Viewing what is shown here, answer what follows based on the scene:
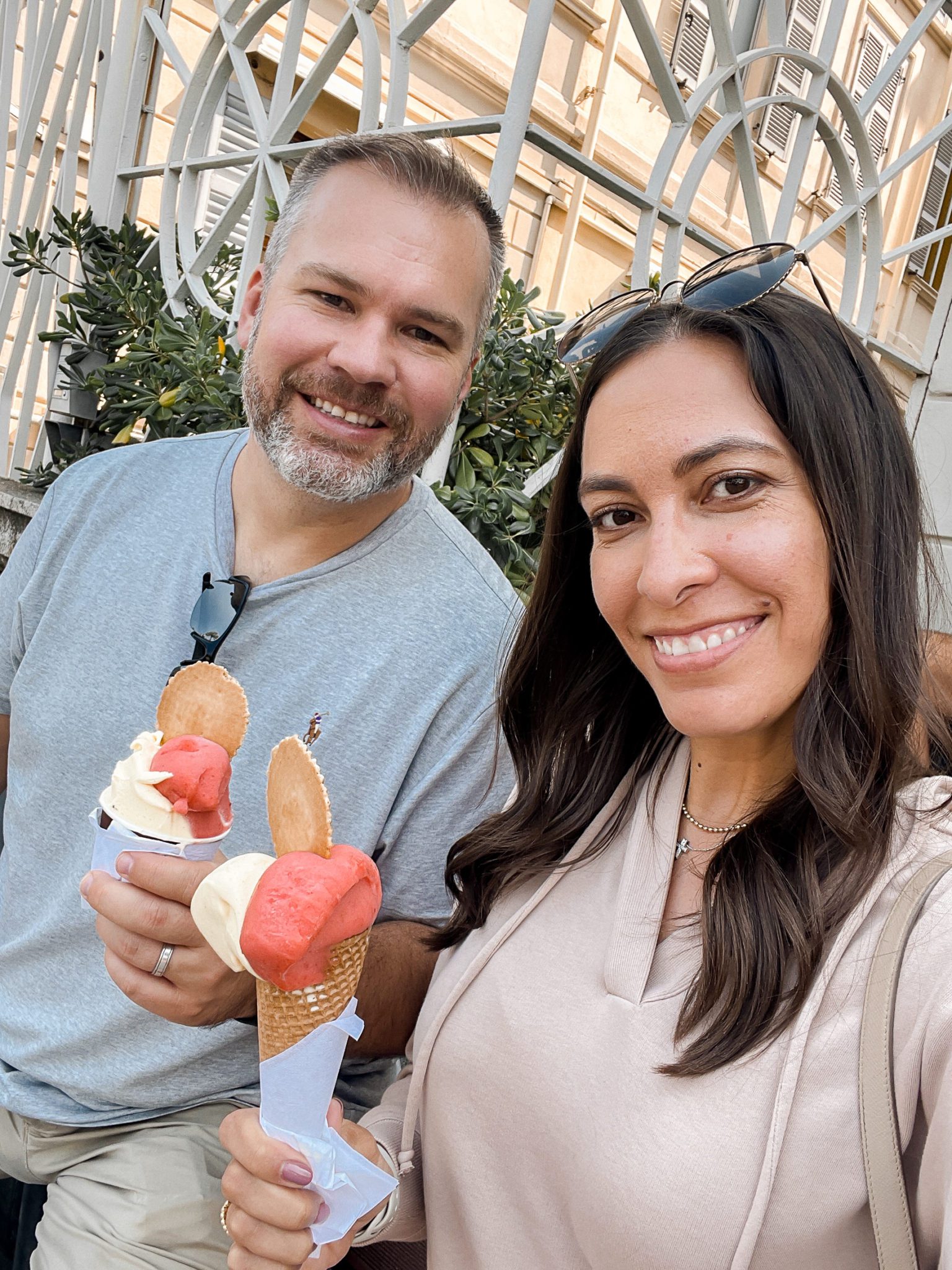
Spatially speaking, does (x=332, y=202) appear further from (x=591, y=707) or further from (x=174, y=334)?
(x=174, y=334)

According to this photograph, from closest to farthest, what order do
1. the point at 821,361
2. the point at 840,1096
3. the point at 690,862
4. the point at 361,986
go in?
the point at 840,1096
the point at 821,361
the point at 690,862
the point at 361,986

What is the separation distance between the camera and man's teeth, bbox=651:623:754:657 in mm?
1437

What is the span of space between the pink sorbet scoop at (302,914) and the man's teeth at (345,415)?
1.09m

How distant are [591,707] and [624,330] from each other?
0.62 metres

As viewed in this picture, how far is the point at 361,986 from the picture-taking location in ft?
5.84

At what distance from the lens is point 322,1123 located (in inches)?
50.4

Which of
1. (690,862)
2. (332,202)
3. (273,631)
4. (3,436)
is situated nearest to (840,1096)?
(690,862)

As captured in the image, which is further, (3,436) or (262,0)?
(3,436)

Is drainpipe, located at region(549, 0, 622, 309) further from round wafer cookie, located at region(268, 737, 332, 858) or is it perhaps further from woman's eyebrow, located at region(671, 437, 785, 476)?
round wafer cookie, located at region(268, 737, 332, 858)

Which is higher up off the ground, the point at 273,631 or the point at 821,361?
the point at 821,361

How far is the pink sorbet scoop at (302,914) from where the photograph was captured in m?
1.18

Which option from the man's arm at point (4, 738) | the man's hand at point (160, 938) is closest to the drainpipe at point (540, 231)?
the man's arm at point (4, 738)

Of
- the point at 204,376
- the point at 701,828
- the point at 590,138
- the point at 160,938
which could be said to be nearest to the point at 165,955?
the point at 160,938

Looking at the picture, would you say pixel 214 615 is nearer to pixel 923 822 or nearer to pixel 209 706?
pixel 209 706
